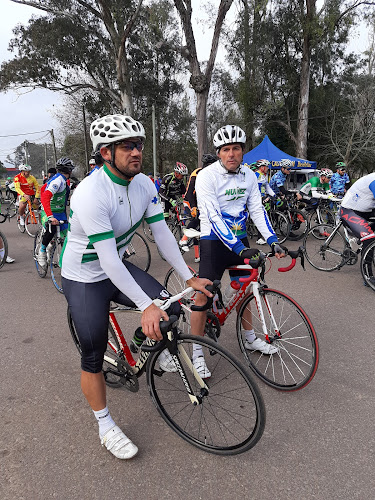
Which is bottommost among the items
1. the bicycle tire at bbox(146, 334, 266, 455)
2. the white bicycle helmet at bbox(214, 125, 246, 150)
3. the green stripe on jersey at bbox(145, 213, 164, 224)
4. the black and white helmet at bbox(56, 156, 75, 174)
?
the bicycle tire at bbox(146, 334, 266, 455)

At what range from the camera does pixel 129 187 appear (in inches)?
82.6

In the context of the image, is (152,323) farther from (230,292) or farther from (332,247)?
(332,247)

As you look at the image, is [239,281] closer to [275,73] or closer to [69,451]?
[69,451]

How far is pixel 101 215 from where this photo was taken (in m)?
1.86

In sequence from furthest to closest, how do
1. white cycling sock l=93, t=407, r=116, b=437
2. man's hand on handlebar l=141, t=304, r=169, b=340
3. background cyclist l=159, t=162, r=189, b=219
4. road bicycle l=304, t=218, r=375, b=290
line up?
background cyclist l=159, t=162, r=189, b=219, road bicycle l=304, t=218, r=375, b=290, white cycling sock l=93, t=407, r=116, b=437, man's hand on handlebar l=141, t=304, r=169, b=340

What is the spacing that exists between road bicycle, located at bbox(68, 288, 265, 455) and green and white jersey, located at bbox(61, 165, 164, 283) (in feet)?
1.50

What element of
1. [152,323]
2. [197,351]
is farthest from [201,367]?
[152,323]

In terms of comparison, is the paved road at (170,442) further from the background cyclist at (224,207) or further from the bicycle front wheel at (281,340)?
the background cyclist at (224,207)

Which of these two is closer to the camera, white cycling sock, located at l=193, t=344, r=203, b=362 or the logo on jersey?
white cycling sock, located at l=193, t=344, r=203, b=362

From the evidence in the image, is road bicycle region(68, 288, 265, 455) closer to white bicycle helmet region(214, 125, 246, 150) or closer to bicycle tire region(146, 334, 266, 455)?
bicycle tire region(146, 334, 266, 455)

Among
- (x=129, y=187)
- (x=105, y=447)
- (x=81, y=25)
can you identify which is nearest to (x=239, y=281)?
(x=129, y=187)

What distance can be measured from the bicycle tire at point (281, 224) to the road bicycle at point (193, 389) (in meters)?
6.41

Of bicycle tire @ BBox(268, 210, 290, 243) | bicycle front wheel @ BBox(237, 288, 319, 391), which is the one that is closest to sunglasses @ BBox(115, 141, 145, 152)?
bicycle front wheel @ BBox(237, 288, 319, 391)

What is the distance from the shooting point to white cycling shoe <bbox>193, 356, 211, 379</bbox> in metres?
2.43
